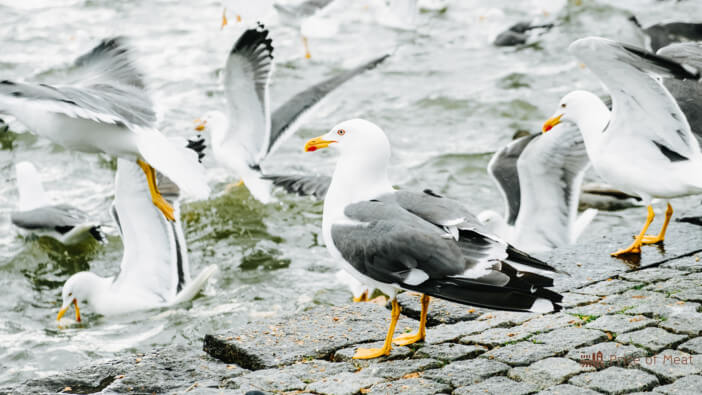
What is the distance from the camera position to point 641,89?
15.4ft

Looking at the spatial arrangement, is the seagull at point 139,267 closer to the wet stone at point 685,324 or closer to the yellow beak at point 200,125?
the yellow beak at point 200,125

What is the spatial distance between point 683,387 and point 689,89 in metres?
2.63

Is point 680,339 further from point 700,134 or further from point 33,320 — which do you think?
point 33,320

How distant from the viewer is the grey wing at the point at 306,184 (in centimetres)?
604

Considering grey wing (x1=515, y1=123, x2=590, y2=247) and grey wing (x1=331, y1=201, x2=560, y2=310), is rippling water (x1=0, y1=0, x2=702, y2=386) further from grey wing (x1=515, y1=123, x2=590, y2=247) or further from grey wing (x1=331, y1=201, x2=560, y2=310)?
grey wing (x1=331, y1=201, x2=560, y2=310)

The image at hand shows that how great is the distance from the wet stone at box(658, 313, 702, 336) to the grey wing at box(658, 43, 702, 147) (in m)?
1.56

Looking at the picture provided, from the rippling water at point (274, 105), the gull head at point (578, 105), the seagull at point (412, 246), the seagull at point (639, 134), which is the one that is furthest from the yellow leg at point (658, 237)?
the rippling water at point (274, 105)

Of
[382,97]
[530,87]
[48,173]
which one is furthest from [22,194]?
[530,87]

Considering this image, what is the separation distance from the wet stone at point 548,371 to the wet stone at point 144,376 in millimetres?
1117

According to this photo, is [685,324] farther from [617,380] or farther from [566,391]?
[566,391]

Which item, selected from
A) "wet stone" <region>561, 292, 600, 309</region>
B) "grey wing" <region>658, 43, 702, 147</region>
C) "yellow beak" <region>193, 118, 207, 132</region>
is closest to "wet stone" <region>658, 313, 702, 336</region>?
"wet stone" <region>561, 292, 600, 309</region>

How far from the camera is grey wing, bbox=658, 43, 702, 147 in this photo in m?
4.96

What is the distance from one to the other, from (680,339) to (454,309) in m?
1.06

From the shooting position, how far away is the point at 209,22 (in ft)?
47.8
